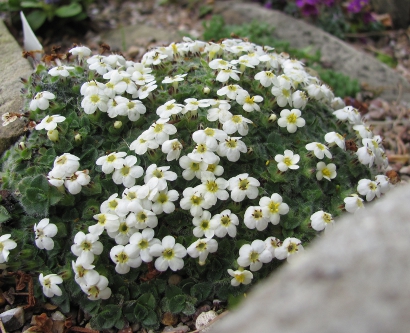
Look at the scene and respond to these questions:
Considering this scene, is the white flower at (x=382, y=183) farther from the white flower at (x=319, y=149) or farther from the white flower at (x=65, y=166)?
the white flower at (x=65, y=166)

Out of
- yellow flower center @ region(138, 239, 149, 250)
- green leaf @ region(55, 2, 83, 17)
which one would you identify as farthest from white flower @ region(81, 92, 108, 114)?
green leaf @ region(55, 2, 83, 17)

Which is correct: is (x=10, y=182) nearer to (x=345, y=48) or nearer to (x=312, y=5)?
(x=345, y=48)

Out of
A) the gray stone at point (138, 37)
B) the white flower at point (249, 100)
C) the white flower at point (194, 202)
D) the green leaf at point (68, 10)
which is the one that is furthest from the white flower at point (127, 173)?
the green leaf at point (68, 10)

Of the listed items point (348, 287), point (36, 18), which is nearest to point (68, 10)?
point (36, 18)

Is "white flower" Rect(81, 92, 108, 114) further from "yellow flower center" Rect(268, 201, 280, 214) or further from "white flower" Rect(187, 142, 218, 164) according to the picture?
"yellow flower center" Rect(268, 201, 280, 214)

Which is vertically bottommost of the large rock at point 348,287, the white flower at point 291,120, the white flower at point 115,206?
the white flower at point 115,206

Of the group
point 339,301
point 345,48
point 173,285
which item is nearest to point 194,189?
point 173,285
